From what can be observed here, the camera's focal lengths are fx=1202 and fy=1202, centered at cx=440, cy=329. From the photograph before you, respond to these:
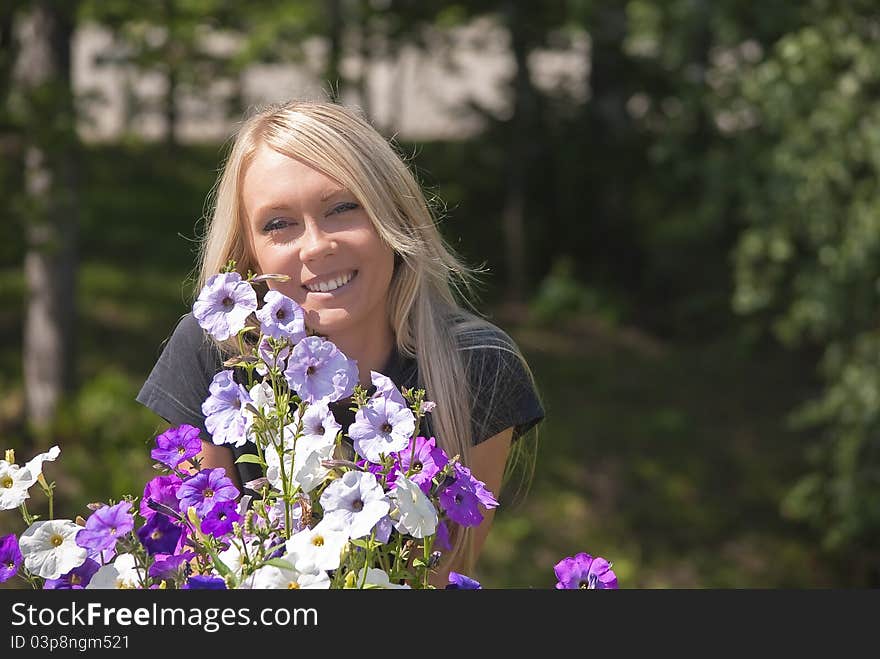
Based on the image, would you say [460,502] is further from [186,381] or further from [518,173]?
[518,173]

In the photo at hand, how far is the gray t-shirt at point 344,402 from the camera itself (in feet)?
6.68

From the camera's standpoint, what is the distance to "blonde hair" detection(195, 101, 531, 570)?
1817 mm

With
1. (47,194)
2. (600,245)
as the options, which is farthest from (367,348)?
(600,245)

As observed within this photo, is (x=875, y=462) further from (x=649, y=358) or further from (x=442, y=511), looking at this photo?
(x=442, y=511)

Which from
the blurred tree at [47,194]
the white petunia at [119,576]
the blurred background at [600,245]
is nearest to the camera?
the white petunia at [119,576]

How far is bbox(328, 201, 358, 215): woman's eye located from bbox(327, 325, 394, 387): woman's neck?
22 cm

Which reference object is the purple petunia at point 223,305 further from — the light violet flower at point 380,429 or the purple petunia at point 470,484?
the purple petunia at point 470,484

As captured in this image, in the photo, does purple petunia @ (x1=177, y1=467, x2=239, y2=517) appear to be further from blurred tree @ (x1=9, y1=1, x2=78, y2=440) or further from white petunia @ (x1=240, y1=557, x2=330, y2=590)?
blurred tree @ (x1=9, y1=1, x2=78, y2=440)

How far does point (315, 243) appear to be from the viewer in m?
1.75

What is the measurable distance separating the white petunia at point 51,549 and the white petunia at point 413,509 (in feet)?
1.10

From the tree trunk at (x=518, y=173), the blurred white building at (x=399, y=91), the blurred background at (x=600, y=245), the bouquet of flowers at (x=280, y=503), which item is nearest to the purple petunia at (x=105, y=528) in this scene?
the bouquet of flowers at (x=280, y=503)

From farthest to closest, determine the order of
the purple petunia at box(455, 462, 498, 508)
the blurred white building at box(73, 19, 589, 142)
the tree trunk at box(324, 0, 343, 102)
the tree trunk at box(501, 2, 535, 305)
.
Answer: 1. the tree trunk at box(501, 2, 535, 305)
2. the blurred white building at box(73, 19, 589, 142)
3. the tree trunk at box(324, 0, 343, 102)
4. the purple petunia at box(455, 462, 498, 508)

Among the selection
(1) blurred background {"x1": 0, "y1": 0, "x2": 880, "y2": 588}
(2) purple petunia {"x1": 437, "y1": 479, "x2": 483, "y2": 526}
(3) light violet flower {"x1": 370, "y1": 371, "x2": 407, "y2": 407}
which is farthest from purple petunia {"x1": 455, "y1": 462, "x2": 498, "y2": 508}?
(1) blurred background {"x1": 0, "y1": 0, "x2": 880, "y2": 588}

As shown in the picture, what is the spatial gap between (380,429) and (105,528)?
0.30m
